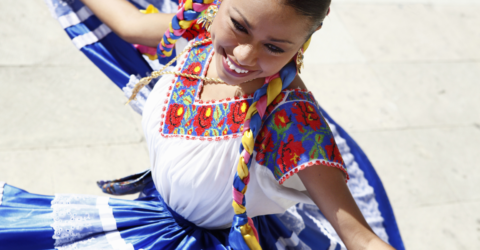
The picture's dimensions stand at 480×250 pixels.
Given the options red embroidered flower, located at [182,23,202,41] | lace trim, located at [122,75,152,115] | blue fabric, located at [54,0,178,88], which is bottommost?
lace trim, located at [122,75,152,115]

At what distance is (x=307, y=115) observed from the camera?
1.21m

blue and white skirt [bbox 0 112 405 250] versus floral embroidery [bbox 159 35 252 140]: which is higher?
floral embroidery [bbox 159 35 252 140]

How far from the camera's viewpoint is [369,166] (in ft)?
6.32

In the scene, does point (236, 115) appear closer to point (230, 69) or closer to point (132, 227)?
point (230, 69)

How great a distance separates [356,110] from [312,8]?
2.11 metres

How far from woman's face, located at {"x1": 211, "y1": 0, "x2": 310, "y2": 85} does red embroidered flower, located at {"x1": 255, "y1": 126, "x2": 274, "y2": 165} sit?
0.52 ft

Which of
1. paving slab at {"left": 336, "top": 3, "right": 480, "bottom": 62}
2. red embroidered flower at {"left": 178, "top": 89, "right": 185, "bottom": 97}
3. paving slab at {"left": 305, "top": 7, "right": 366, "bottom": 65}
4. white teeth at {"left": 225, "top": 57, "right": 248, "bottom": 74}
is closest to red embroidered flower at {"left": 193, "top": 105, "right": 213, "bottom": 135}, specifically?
red embroidered flower at {"left": 178, "top": 89, "right": 185, "bottom": 97}

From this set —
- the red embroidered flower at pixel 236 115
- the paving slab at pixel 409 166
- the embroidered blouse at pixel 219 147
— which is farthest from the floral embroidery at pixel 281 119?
the paving slab at pixel 409 166

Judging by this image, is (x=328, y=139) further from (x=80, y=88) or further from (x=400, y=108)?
(x=400, y=108)

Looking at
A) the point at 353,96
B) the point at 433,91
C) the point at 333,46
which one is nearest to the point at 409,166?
the point at 353,96

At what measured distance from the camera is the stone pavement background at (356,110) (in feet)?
7.98

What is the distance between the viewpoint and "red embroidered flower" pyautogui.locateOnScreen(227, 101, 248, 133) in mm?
1283

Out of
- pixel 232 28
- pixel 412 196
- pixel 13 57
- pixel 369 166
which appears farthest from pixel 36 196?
pixel 412 196

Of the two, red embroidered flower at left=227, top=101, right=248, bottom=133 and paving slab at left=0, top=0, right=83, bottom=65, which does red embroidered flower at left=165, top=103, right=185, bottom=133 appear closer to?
red embroidered flower at left=227, top=101, right=248, bottom=133
